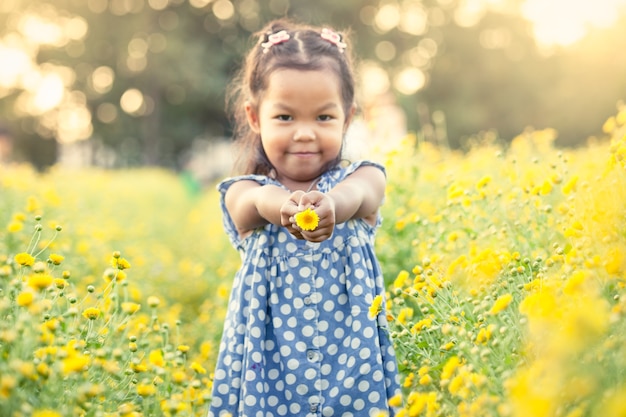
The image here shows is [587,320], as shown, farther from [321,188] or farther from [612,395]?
[321,188]

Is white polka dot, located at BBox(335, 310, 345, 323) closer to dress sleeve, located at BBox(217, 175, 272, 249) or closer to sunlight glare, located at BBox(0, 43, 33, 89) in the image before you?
dress sleeve, located at BBox(217, 175, 272, 249)

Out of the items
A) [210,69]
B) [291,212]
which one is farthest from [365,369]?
[210,69]

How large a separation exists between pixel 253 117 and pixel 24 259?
3.05ft

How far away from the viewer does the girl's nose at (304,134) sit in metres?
2.19

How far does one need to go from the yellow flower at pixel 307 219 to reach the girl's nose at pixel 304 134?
0.46 m

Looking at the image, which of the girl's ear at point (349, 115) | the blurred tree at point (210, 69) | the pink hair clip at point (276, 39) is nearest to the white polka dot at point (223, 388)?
the girl's ear at point (349, 115)

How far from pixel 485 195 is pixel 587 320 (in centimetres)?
172

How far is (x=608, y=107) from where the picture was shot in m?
29.5

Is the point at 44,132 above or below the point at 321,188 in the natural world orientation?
above

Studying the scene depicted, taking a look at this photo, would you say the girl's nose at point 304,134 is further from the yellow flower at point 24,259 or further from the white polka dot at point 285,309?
the yellow flower at point 24,259

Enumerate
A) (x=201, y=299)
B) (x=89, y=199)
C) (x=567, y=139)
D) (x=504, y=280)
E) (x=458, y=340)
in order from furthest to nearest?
(x=567, y=139) < (x=89, y=199) < (x=201, y=299) < (x=504, y=280) < (x=458, y=340)

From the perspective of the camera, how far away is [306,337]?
2.16 meters

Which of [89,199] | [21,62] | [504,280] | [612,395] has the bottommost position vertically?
[612,395]

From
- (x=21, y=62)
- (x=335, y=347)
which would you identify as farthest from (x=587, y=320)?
(x=21, y=62)
